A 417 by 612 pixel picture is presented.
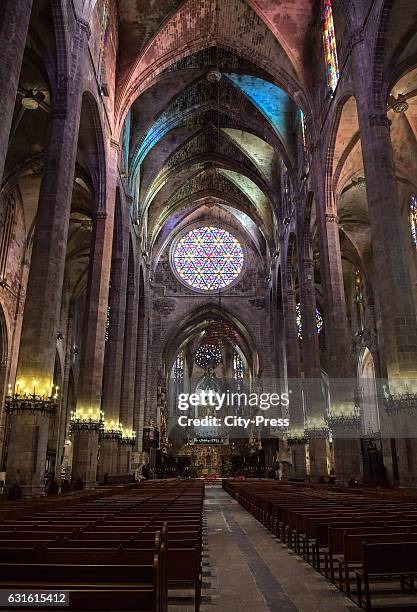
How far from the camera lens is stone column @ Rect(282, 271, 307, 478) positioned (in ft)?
83.9

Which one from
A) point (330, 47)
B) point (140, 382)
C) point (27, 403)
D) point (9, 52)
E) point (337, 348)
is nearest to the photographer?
point (9, 52)

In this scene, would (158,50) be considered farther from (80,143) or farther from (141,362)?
(141,362)

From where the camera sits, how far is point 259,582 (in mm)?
5082

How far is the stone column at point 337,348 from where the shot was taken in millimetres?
17375

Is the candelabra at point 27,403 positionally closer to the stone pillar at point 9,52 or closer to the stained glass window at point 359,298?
the stone pillar at point 9,52

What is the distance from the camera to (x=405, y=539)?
13.1 feet

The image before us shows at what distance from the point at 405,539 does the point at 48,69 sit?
15.6 m

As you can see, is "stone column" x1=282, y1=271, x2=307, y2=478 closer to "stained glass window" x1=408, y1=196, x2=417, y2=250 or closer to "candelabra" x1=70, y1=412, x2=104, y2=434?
"stained glass window" x1=408, y1=196, x2=417, y2=250

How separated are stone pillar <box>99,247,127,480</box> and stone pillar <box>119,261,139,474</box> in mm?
2333

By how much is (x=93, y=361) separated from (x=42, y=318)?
6.36 m

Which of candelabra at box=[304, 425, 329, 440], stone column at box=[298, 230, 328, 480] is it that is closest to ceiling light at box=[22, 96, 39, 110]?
stone column at box=[298, 230, 328, 480]

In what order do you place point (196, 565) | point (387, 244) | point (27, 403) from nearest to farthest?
point (196, 565), point (27, 403), point (387, 244)

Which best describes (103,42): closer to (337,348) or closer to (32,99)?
(32,99)

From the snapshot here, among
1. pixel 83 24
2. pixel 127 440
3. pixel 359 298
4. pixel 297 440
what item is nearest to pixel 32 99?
pixel 83 24
